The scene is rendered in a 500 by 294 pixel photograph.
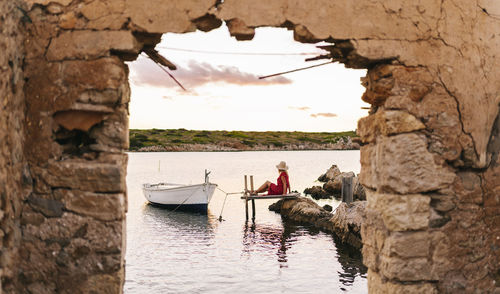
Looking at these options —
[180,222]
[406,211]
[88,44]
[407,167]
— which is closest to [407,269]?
[406,211]

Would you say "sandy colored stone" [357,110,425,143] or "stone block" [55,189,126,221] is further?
"sandy colored stone" [357,110,425,143]

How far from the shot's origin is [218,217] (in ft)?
63.5

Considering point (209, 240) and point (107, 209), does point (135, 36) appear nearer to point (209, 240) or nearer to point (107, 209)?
point (107, 209)

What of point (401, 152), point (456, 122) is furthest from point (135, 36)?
point (456, 122)

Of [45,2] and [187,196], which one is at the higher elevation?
[45,2]

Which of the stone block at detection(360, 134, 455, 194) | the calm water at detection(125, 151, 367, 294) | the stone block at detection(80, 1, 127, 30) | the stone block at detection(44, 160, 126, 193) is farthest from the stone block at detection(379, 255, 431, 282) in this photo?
the calm water at detection(125, 151, 367, 294)

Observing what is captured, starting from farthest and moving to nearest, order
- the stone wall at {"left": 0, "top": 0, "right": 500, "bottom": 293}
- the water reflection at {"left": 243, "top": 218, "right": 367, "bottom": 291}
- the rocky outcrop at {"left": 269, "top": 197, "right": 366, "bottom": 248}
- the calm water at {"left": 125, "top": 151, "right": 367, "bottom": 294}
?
the rocky outcrop at {"left": 269, "top": 197, "right": 366, "bottom": 248}, the water reflection at {"left": 243, "top": 218, "right": 367, "bottom": 291}, the calm water at {"left": 125, "top": 151, "right": 367, "bottom": 294}, the stone wall at {"left": 0, "top": 0, "right": 500, "bottom": 293}

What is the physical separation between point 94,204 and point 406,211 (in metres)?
2.62

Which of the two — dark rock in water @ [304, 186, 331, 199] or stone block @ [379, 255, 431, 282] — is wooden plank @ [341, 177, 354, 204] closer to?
dark rock in water @ [304, 186, 331, 199]

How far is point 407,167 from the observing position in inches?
157

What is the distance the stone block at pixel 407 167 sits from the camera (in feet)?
13.0

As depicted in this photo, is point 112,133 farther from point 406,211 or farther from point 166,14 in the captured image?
point 406,211

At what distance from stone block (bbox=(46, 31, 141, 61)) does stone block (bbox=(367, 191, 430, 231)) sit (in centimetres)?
253

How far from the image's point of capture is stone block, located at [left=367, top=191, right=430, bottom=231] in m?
3.96
